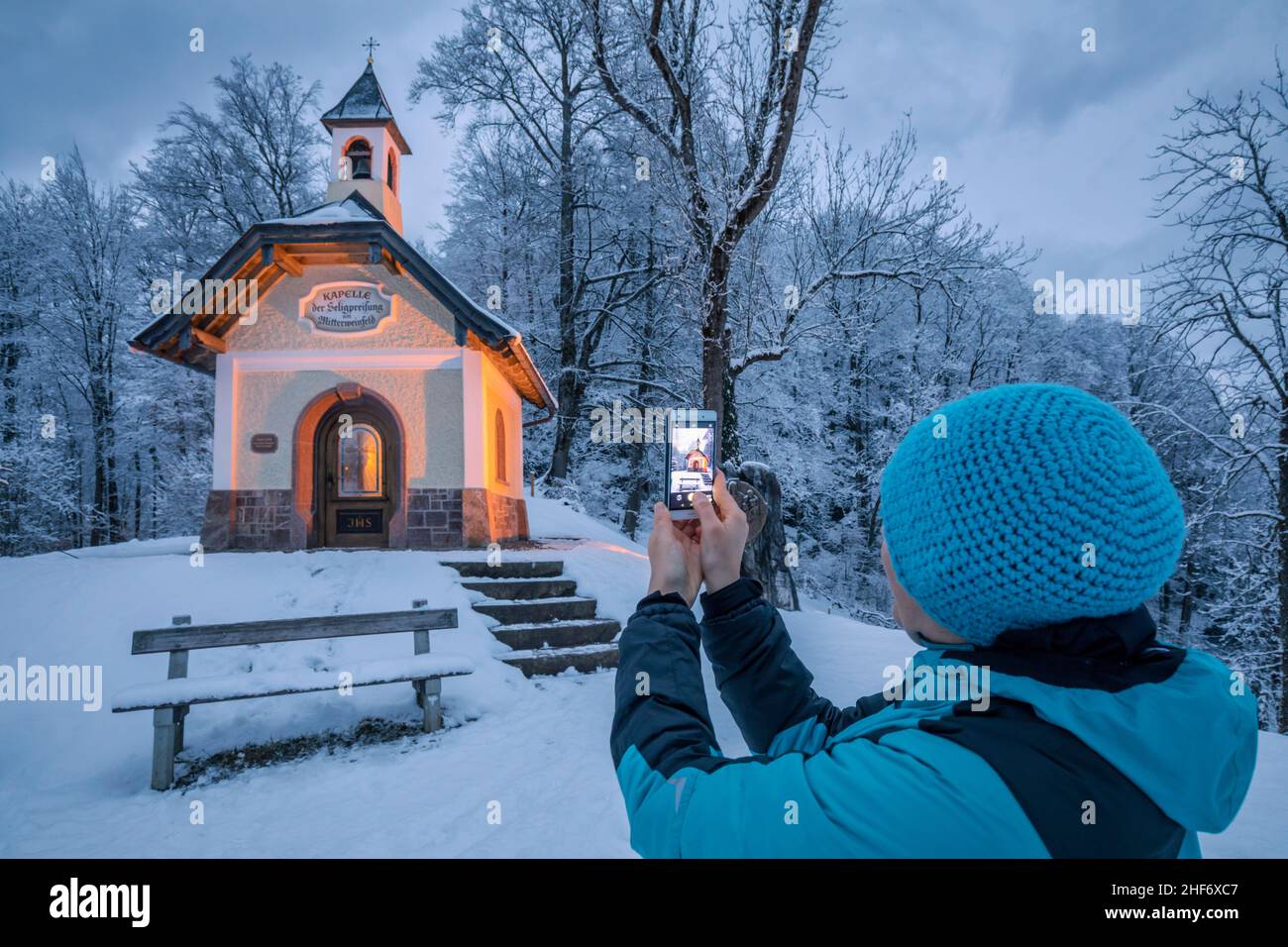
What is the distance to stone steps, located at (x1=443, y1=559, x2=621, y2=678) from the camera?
6.79 meters

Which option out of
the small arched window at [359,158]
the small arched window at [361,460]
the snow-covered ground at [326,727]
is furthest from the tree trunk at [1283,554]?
the small arched window at [359,158]

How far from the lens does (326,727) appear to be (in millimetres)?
5168

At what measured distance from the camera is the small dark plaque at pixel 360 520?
31.8 feet

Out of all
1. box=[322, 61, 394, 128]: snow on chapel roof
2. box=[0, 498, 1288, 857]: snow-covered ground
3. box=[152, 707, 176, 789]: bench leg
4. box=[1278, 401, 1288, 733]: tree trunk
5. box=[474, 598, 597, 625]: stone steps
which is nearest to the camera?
box=[0, 498, 1288, 857]: snow-covered ground

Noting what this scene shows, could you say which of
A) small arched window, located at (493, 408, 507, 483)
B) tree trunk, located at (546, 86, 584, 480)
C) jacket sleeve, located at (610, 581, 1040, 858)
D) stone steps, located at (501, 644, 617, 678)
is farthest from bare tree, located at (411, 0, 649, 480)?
jacket sleeve, located at (610, 581, 1040, 858)

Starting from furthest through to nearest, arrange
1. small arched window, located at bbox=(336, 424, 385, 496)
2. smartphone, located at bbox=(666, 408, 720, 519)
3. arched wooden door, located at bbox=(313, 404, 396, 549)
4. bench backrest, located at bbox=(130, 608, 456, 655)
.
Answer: small arched window, located at bbox=(336, 424, 385, 496)
arched wooden door, located at bbox=(313, 404, 396, 549)
bench backrest, located at bbox=(130, 608, 456, 655)
smartphone, located at bbox=(666, 408, 720, 519)

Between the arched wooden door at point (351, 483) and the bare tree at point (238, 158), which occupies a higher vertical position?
the bare tree at point (238, 158)

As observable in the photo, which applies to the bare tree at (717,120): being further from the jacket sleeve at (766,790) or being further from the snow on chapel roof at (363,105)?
the jacket sleeve at (766,790)

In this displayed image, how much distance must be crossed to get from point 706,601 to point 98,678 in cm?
677

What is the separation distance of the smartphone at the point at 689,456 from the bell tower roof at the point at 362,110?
1160 centimetres

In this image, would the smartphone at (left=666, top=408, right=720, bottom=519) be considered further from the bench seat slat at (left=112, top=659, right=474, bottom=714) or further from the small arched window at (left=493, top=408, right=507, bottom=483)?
the small arched window at (left=493, top=408, right=507, bottom=483)

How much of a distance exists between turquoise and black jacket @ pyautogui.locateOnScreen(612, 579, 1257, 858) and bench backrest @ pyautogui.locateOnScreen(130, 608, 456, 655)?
199 inches

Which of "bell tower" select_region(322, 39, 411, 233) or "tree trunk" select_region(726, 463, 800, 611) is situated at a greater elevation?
"bell tower" select_region(322, 39, 411, 233)

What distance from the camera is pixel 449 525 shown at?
9.38 metres
